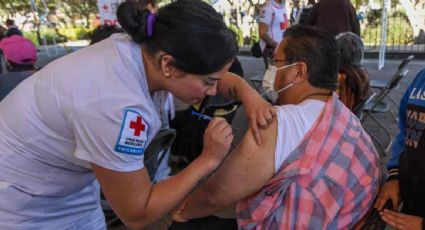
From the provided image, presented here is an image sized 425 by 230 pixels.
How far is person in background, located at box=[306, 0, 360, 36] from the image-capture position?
4645mm

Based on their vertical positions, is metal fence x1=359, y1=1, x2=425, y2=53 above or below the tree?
below

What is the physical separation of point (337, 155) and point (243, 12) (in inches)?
405

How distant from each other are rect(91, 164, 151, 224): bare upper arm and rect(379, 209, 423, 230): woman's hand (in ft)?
2.67

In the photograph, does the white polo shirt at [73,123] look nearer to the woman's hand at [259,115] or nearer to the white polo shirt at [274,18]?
the woman's hand at [259,115]

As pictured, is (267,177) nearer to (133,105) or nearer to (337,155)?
(337,155)

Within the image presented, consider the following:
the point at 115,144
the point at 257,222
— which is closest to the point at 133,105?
the point at 115,144

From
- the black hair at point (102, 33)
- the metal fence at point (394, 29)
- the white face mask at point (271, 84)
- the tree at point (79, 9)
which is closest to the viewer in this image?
the white face mask at point (271, 84)

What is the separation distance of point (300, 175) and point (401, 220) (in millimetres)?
414

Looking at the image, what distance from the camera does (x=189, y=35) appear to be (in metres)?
1.00

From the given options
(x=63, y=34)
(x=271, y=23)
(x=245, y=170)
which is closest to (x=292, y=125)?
(x=245, y=170)

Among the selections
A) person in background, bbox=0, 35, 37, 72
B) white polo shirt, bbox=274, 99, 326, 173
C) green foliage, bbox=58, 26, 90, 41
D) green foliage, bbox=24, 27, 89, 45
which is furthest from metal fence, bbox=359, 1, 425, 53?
green foliage, bbox=58, 26, 90, 41

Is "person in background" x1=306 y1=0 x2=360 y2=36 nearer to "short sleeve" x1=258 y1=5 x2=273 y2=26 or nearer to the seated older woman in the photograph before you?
"short sleeve" x1=258 y1=5 x2=273 y2=26

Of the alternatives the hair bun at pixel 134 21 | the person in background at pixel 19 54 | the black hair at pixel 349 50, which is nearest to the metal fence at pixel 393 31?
the black hair at pixel 349 50

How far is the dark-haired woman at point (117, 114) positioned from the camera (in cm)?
100
